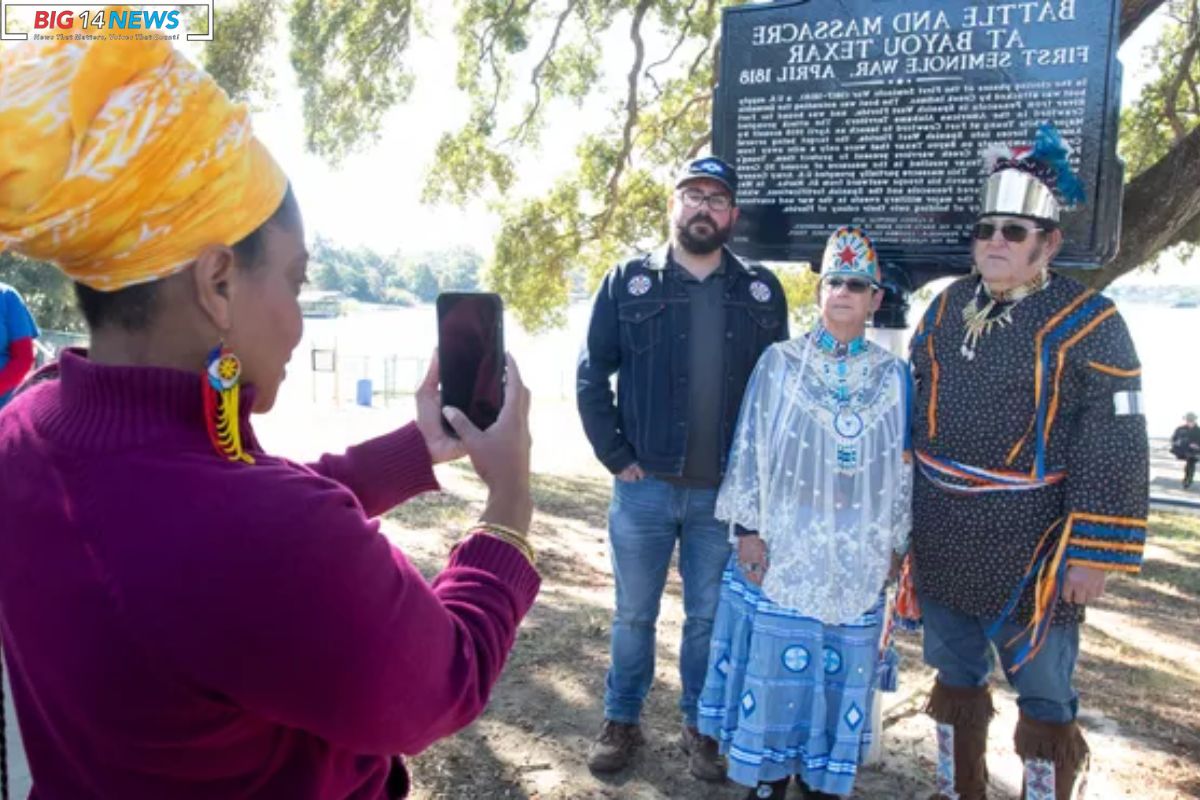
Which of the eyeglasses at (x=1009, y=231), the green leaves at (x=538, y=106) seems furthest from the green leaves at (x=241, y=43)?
the eyeglasses at (x=1009, y=231)

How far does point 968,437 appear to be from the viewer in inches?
112

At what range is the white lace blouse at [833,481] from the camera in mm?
3020

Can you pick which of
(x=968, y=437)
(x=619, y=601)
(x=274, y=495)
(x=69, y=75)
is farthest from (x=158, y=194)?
(x=619, y=601)

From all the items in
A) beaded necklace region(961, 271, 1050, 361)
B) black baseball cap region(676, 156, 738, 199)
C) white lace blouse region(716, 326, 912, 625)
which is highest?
black baseball cap region(676, 156, 738, 199)

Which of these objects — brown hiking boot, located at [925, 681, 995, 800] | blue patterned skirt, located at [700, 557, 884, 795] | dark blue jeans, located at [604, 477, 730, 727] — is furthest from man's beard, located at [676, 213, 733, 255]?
brown hiking boot, located at [925, 681, 995, 800]

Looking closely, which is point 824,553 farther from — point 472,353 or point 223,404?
point 223,404

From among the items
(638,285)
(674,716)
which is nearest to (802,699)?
(674,716)

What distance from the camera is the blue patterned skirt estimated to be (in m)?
2.99

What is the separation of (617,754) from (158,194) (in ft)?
9.27

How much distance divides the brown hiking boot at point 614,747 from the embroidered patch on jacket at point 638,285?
64.0 inches

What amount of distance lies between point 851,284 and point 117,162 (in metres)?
2.48

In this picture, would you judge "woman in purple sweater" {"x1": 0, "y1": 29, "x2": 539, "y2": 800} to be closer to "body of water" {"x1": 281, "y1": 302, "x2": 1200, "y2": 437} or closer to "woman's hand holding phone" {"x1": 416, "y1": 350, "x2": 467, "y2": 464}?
"woman's hand holding phone" {"x1": 416, "y1": 350, "x2": 467, "y2": 464}

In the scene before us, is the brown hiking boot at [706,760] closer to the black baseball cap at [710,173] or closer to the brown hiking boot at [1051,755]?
the brown hiking boot at [1051,755]

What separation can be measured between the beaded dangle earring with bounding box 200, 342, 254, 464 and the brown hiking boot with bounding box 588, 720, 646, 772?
2559mm
